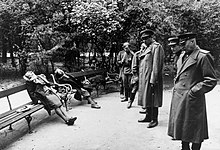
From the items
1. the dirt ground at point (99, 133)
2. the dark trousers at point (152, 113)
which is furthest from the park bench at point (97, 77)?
the dark trousers at point (152, 113)

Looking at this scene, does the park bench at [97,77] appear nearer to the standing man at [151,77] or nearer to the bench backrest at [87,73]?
the bench backrest at [87,73]

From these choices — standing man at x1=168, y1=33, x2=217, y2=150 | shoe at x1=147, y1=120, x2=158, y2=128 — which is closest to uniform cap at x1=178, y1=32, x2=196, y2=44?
standing man at x1=168, y1=33, x2=217, y2=150

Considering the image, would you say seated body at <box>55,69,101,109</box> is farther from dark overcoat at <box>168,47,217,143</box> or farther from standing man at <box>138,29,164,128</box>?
dark overcoat at <box>168,47,217,143</box>

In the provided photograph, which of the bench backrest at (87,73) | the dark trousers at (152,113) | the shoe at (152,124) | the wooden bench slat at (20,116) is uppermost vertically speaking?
the bench backrest at (87,73)

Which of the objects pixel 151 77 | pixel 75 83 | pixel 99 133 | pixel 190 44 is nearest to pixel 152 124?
pixel 151 77

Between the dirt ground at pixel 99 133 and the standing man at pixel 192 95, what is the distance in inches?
45.8

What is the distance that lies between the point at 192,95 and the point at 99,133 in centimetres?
262

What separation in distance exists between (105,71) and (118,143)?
20.6 feet

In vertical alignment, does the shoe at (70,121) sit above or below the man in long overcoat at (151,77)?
below

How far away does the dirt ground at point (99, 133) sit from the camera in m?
4.82

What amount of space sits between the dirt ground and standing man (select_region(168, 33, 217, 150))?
1.16m

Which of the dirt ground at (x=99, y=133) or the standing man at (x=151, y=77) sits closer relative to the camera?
the dirt ground at (x=99, y=133)

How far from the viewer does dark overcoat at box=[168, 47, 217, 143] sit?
11.2 ft

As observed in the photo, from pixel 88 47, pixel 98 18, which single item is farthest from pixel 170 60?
pixel 98 18
